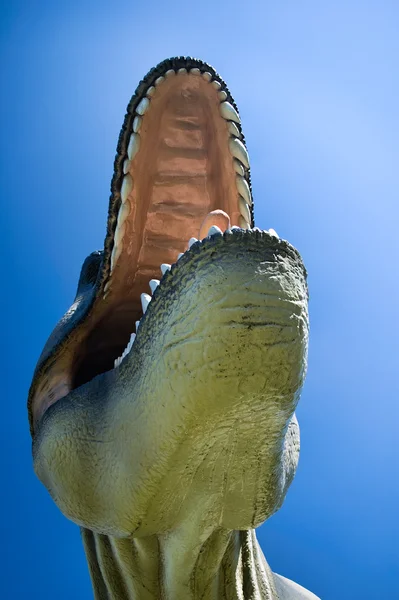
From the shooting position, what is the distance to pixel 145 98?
4.07 ft

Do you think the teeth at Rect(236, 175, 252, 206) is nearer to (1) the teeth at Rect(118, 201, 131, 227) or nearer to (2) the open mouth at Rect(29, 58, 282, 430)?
(2) the open mouth at Rect(29, 58, 282, 430)

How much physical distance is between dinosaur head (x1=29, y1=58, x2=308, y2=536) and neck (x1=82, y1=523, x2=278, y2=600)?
104 mm

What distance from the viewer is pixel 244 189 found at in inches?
51.9

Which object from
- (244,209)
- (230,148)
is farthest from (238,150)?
(244,209)

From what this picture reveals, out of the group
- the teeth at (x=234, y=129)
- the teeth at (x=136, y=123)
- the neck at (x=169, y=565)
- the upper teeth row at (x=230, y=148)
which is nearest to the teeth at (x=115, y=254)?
the upper teeth row at (x=230, y=148)

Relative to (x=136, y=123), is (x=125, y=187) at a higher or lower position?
lower

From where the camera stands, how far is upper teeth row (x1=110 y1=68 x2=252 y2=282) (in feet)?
4.05

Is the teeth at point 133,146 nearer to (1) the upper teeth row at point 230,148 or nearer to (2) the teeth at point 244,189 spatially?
(1) the upper teeth row at point 230,148

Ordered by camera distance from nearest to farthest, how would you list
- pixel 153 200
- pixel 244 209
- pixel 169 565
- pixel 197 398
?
pixel 197 398 → pixel 169 565 → pixel 244 209 → pixel 153 200

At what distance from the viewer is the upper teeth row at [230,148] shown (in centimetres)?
123

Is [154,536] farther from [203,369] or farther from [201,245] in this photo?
[201,245]

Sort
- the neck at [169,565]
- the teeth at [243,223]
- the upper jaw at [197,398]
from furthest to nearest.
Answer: the teeth at [243,223], the neck at [169,565], the upper jaw at [197,398]

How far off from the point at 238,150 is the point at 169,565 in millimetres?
921

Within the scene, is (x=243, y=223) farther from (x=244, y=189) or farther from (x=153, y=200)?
(x=153, y=200)
